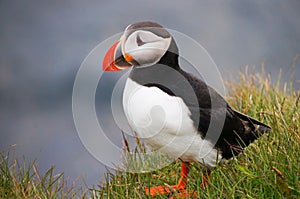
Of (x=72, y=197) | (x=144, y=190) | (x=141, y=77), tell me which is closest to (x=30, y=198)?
(x=72, y=197)

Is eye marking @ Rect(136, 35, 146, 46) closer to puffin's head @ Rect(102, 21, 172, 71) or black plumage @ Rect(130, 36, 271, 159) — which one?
puffin's head @ Rect(102, 21, 172, 71)

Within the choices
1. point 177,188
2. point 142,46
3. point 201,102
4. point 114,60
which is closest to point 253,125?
point 201,102

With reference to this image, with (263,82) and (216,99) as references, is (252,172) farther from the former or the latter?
(263,82)

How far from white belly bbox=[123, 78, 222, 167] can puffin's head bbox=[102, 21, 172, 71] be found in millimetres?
188

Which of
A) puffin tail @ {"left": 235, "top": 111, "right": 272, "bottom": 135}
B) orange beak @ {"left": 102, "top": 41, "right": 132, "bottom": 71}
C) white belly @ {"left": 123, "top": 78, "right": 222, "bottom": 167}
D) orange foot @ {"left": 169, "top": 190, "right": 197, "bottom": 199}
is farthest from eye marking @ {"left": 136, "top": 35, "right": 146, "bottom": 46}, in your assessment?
orange foot @ {"left": 169, "top": 190, "right": 197, "bottom": 199}

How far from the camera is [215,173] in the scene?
4273mm

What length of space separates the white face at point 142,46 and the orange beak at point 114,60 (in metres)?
0.06

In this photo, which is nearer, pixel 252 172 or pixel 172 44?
pixel 252 172

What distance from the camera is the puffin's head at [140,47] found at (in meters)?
4.08

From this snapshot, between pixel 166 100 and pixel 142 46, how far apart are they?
0.46 m

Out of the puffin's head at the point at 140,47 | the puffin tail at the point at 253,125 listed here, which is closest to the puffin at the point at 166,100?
the puffin's head at the point at 140,47

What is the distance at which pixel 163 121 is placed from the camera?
13.1 feet

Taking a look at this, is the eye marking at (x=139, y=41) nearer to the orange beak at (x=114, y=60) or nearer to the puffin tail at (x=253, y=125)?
the orange beak at (x=114, y=60)

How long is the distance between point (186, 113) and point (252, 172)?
2.17ft
